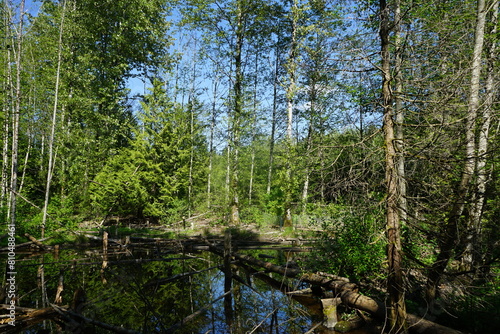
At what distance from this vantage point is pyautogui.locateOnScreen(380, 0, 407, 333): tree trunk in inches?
147

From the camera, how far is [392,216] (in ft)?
12.5

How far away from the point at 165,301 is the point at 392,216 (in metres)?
6.11

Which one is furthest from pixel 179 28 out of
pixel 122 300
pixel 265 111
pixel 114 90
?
pixel 122 300

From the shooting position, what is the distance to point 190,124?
2112 cm

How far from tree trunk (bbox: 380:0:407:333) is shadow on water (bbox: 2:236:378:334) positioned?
1553 mm

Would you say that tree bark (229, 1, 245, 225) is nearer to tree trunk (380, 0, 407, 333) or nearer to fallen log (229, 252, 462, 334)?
fallen log (229, 252, 462, 334)

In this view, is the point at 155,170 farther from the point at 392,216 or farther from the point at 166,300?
the point at 392,216

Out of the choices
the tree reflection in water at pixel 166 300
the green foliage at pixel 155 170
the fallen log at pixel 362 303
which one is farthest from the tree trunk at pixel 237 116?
the fallen log at pixel 362 303

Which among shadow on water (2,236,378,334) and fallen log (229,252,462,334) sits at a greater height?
fallen log (229,252,462,334)

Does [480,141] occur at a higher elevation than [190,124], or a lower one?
lower

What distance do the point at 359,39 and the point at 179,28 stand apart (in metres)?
22.3

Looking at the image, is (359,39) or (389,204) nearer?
(389,204)

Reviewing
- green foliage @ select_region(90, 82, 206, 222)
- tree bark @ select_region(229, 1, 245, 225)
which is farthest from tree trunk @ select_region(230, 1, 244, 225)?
green foliage @ select_region(90, 82, 206, 222)

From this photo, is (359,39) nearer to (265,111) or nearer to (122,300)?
(122,300)
